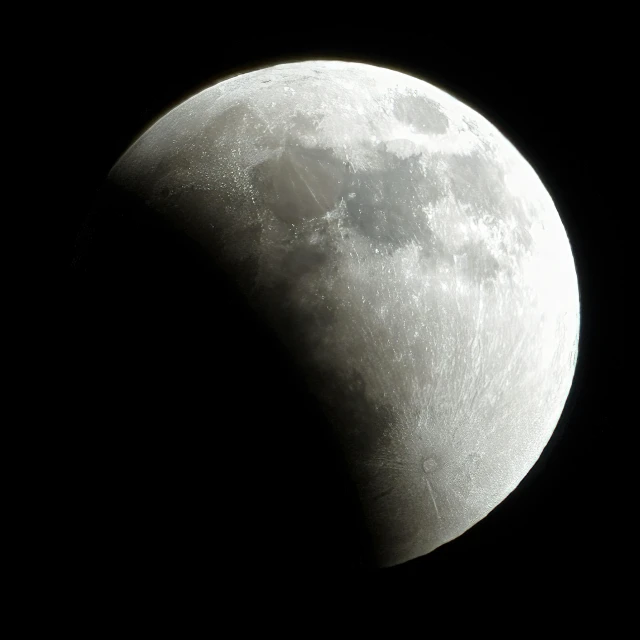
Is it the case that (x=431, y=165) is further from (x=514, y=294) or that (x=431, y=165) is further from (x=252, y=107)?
(x=252, y=107)

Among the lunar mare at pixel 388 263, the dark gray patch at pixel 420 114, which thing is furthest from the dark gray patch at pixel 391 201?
the dark gray patch at pixel 420 114

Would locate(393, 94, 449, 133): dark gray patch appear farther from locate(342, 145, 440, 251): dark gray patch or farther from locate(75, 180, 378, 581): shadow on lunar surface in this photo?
locate(75, 180, 378, 581): shadow on lunar surface

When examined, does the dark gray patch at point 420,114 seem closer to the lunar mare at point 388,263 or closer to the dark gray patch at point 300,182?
the lunar mare at point 388,263

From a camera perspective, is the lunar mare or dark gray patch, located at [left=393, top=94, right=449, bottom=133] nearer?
the lunar mare

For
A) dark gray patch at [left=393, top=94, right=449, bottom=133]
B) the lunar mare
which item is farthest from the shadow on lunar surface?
dark gray patch at [left=393, top=94, right=449, bottom=133]

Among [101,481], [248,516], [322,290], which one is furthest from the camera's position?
[101,481]

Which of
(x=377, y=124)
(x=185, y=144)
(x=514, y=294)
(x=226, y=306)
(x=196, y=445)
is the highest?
(x=185, y=144)

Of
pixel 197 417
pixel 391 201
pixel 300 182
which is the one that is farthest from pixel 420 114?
pixel 197 417

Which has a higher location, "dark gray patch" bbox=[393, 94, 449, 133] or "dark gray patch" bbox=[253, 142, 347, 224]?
"dark gray patch" bbox=[393, 94, 449, 133]

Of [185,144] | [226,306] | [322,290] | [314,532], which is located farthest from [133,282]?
[314,532]
